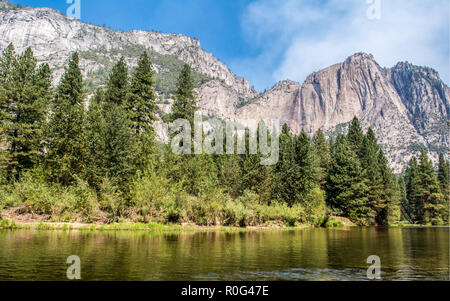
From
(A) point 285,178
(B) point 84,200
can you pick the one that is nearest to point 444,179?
(A) point 285,178

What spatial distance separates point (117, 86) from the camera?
48.5m

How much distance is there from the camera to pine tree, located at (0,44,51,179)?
1495 inches

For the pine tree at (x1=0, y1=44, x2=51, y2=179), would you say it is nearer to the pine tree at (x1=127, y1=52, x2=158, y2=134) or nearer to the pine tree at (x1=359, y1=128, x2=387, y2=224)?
the pine tree at (x1=127, y1=52, x2=158, y2=134)

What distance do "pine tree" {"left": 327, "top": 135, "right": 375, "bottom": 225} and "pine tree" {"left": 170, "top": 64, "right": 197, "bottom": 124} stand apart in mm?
30287

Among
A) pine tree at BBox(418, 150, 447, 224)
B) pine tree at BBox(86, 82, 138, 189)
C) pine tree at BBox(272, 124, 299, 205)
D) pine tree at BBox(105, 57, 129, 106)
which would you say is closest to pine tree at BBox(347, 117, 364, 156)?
pine tree at BBox(418, 150, 447, 224)

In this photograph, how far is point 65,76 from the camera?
4634cm

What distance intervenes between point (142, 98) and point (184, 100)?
28.2 feet

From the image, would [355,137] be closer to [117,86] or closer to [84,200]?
[117,86]

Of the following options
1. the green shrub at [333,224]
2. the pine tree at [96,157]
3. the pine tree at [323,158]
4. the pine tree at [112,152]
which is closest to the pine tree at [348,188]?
the pine tree at [323,158]

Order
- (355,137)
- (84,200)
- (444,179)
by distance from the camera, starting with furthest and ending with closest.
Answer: (444,179) → (355,137) → (84,200)

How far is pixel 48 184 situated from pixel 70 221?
21.8 ft

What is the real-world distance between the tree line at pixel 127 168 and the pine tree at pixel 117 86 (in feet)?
0.50

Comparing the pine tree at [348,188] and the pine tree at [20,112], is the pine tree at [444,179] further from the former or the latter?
the pine tree at [20,112]
